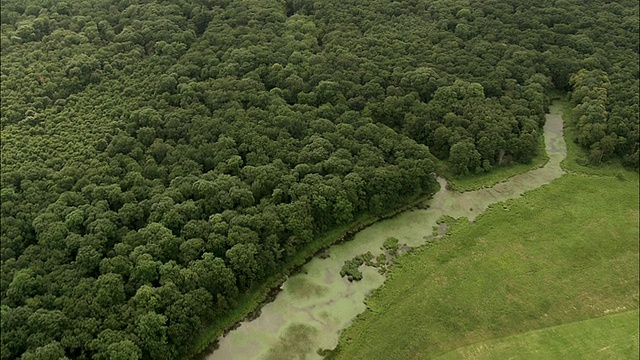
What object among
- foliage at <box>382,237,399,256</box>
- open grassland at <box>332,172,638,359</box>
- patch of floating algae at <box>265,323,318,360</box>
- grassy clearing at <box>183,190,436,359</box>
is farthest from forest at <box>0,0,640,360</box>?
open grassland at <box>332,172,638,359</box>

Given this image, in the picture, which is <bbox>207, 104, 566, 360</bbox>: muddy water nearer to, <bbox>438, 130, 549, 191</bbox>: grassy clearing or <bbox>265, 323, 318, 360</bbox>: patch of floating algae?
<bbox>265, 323, 318, 360</bbox>: patch of floating algae

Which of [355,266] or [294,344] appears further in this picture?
[355,266]

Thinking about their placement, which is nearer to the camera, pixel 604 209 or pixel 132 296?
pixel 132 296

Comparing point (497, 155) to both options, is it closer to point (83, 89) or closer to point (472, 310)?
point (472, 310)

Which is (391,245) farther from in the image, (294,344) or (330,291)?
(294,344)

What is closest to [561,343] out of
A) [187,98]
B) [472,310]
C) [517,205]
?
[472,310]

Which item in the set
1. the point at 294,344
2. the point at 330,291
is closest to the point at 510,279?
the point at 330,291
